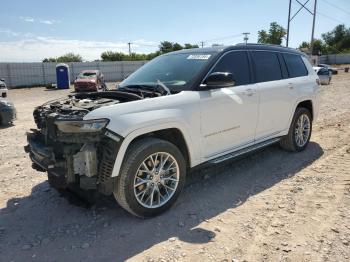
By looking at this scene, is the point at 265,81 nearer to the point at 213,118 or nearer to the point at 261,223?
the point at 213,118

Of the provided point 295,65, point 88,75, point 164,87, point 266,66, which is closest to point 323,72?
point 88,75

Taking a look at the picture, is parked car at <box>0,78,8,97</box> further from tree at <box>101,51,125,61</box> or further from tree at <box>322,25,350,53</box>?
tree at <box>322,25,350,53</box>

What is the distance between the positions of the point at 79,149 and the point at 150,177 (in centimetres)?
84

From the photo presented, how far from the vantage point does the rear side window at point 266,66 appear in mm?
5555

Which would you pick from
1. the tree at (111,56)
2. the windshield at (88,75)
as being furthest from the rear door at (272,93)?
the tree at (111,56)

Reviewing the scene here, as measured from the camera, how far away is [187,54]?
527 cm

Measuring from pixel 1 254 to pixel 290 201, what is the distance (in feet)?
10.5

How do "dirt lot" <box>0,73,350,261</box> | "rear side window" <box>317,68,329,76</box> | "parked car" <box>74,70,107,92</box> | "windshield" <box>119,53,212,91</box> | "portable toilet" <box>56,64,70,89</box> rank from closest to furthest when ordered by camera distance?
"dirt lot" <box>0,73,350,261</box> < "windshield" <box>119,53,212,91</box> < "parked car" <box>74,70,107,92</box> < "rear side window" <box>317,68,329,76</box> < "portable toilet" <box>56,64,70,89</box>

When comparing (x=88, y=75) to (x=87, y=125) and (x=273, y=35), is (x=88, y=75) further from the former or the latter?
(x=273, y=35)

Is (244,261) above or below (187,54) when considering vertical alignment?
below

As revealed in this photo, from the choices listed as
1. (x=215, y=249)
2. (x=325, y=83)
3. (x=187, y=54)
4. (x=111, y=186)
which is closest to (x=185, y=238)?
(x=215, y=249)

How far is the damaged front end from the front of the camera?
11.9 ft

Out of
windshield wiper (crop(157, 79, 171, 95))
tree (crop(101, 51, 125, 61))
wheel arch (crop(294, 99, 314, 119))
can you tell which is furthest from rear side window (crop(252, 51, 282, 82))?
tree (crop(101, 51, 125, 61))

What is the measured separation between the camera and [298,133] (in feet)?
21.7
